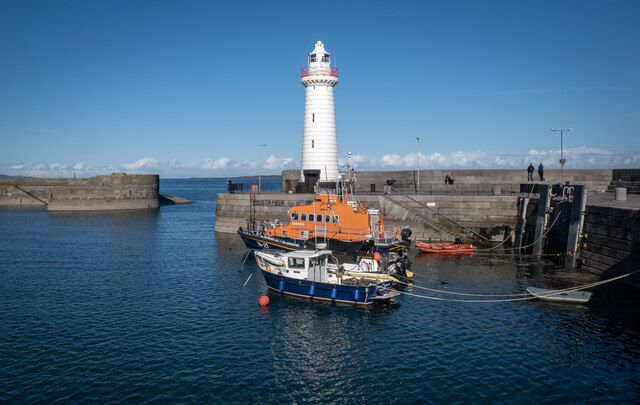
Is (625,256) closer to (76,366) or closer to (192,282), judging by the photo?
(192,282)

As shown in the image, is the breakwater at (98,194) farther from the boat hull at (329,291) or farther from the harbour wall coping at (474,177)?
the boat hull at (329,291)

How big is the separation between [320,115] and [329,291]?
902 inches

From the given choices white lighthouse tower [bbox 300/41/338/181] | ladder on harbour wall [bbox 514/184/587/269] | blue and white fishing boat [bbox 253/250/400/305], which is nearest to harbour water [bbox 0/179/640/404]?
blue and white fishing boat [bbox 253/250/400/305]

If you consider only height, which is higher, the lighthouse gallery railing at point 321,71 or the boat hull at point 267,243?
the lighthouse gallery railing at point 321,71

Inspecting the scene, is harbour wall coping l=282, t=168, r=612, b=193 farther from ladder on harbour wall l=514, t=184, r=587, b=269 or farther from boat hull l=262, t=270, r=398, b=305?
boat hull l=262, t=270, r=398, b=305

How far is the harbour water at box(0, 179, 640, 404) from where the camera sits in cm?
1246

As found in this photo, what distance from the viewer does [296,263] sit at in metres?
20.6

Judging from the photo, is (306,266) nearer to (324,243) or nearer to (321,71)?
(324,243)

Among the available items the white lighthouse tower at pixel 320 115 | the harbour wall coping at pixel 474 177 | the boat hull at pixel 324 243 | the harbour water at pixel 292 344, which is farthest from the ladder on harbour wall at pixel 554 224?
the white lighthouse tower at pixel 320 115

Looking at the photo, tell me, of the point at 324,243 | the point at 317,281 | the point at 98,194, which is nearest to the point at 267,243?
the point at 324,243

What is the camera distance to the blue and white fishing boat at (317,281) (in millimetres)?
19359

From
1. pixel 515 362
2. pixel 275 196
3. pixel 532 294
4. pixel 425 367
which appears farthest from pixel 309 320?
pixel 275 196

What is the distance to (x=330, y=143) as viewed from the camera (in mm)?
39688

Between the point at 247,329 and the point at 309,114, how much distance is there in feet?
85.9
